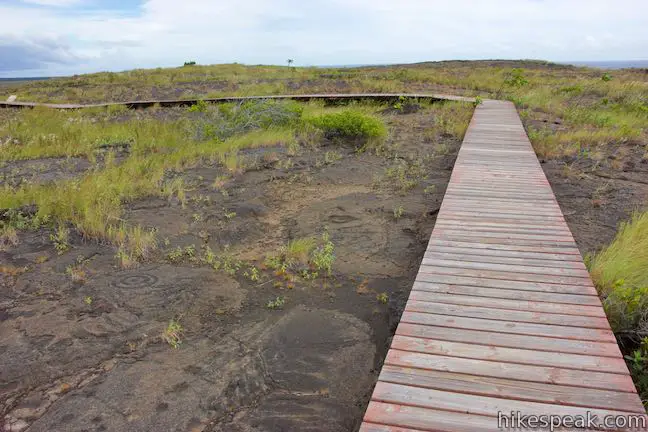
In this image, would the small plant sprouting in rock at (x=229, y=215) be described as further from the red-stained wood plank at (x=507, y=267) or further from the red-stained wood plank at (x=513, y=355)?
the red-stained wood plank at (x=513, y=355)

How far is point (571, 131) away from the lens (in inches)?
416

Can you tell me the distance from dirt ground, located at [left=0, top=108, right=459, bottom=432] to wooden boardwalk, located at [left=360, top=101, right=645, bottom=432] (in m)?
0.62

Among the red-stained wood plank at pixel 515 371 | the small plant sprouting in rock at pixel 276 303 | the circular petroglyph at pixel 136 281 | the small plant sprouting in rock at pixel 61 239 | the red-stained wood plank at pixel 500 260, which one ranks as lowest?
the small plant sprouting in rock at pixel 276 303

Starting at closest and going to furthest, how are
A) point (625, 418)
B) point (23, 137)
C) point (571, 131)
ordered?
point (625, 418) → point (571, 131) → point (23, 137)

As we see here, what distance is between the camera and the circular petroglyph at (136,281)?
4.37m

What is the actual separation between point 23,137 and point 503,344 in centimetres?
1235

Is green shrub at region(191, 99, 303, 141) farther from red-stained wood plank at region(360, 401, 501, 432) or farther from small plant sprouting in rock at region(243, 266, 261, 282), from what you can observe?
red-stained wood plank at region(360, 401, 501, 432)

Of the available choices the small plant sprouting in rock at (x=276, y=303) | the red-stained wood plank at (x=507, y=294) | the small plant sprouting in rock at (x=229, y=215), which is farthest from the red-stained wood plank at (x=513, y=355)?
the small plant sprouting in rock at (x=229, y=215)

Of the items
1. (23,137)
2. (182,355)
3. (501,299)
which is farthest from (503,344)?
(23,137)

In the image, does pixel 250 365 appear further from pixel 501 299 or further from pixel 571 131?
pixel 571 131

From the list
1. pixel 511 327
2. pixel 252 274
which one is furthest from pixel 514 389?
pixel 252 274

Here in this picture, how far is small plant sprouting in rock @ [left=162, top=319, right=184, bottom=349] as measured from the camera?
358cm

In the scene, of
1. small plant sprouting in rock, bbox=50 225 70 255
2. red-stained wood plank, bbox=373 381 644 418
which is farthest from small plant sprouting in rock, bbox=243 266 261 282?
red-stained wood plank, bbox=373 381 644 418

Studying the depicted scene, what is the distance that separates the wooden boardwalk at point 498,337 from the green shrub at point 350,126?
17.8 ft
